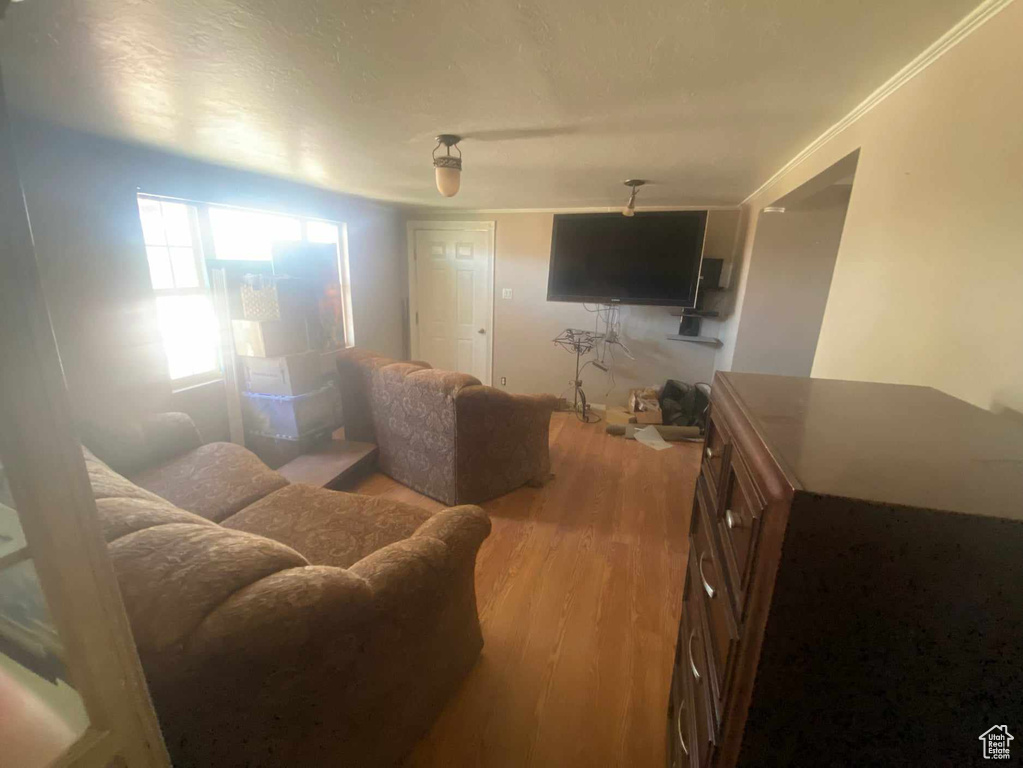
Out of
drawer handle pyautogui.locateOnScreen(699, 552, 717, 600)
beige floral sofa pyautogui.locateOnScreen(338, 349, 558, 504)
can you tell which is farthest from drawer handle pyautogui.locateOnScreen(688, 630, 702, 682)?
beige floral sofa pyautogui.locateOnScreen(338, 349, 558, 504)

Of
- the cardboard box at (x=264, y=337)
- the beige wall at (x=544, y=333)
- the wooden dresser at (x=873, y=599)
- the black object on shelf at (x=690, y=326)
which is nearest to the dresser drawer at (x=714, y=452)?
the wooden dresser at (x=873, y=599)

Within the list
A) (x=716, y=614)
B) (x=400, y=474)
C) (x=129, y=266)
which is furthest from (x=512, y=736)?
(x=129, y=266)

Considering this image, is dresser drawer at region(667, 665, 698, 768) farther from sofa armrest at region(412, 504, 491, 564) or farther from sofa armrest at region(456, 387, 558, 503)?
sofa armrest at region(456, 387, 558, 503)

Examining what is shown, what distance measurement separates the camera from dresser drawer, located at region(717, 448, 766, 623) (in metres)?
0.58

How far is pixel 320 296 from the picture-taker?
323 cm

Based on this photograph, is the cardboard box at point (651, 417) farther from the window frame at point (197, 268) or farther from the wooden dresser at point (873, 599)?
the window frame at point (197, 268)

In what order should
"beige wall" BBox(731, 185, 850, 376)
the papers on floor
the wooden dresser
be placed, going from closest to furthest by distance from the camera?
the wooden dresser < "beige wall" BBox(731, 185, 850, 376) < the papers on floor

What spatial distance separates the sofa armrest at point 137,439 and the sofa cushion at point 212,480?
69 mm

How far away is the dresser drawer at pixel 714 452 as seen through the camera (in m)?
0.82

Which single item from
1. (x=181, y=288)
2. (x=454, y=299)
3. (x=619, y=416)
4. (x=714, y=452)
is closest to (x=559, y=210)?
(x=454, y=299)

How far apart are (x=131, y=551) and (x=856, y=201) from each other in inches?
91.7

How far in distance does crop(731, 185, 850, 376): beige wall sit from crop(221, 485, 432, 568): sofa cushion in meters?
2.97

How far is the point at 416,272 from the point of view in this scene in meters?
4.88

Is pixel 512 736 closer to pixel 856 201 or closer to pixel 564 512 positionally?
pixel 564 512
